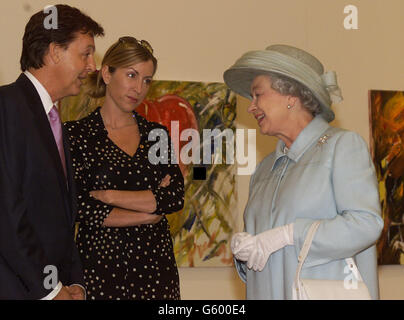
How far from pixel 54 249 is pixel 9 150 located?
40 cm

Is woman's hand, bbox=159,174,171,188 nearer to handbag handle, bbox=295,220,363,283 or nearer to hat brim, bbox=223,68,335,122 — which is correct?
hat brim, bbox=223,68,335,122

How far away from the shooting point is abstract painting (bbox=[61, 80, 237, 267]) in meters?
4.95

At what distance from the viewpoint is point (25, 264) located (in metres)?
2.38

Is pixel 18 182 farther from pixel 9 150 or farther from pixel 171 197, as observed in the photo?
pixel 171 197

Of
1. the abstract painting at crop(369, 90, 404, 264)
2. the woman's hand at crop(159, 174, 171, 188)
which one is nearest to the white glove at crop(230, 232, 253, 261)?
the woman's hand at crop(159, 174, 171, 188)

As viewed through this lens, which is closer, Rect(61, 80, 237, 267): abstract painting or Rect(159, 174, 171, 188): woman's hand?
Rect(159, 174, 171, 188): woman's hand

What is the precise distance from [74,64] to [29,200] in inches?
27.4

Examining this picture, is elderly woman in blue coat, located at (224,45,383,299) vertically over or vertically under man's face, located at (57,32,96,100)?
under

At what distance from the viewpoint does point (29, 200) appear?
2.46m

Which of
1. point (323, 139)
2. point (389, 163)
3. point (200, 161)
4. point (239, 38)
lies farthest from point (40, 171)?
point (389, 163)

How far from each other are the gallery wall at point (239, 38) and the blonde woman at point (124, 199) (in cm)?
144

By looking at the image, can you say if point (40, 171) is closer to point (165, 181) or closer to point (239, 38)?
point (165, 181)

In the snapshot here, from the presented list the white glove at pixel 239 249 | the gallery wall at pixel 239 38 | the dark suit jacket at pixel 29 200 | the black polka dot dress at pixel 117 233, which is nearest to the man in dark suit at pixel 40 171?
the dark suit jacket at pixel 29 200

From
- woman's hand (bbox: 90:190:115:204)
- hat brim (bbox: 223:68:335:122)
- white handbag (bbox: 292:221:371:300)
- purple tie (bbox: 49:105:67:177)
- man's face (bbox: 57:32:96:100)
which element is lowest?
white handbag (bbox: 292:221:371:300)
